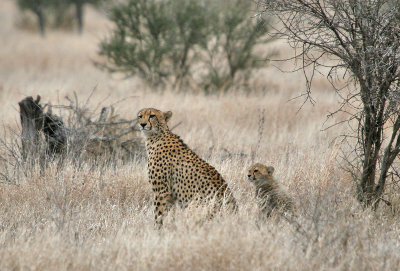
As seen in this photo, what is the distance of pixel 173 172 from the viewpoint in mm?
4453

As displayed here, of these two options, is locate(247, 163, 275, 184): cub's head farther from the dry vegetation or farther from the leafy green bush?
the leafy green bush

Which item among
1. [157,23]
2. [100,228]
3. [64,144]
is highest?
[157,23]

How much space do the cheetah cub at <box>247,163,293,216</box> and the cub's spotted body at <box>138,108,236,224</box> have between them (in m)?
0.47

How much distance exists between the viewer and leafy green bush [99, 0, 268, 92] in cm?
1184

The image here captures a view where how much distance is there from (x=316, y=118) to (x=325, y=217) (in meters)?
5.34

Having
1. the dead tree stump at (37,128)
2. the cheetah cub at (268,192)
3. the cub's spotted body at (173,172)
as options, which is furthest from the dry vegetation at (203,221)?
the dead tree stump at (37,128)

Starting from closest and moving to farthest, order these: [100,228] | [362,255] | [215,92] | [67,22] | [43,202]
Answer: [362,255]
[100,228]
[43,202]
[215,92]
[67,22]

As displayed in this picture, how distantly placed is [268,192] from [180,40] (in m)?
7.76

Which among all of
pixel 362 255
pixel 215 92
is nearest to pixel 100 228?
pixel 362 255

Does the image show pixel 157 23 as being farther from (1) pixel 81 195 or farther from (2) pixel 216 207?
(2) pixel 216 207

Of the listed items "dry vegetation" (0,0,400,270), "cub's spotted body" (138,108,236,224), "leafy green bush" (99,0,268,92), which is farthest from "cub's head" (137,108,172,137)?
"leafy green bush" (99,0,268,92)

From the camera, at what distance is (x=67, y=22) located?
26.8 m

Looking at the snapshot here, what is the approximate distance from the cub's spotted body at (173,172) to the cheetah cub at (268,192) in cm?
47

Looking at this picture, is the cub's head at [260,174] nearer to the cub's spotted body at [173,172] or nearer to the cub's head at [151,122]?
the cub's spotted body at [173,172]
